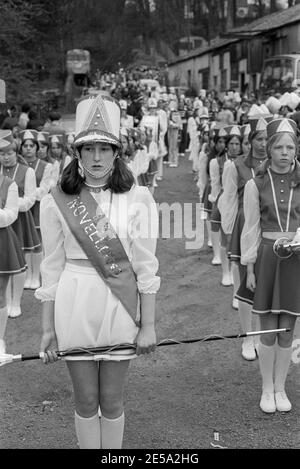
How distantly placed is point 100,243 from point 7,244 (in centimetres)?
250

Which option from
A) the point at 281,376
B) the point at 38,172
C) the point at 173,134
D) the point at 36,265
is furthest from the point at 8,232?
the point at 173,134

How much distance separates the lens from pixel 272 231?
157 inches

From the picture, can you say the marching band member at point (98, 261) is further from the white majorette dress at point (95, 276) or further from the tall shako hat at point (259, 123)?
the tall shako hat at point (259, 123)

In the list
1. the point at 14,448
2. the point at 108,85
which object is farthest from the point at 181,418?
the point at 108,85

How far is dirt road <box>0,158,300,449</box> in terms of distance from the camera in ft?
12.4

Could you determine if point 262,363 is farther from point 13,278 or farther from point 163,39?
point 163,39

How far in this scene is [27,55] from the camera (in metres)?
19.8

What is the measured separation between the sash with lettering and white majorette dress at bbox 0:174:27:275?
2.03 meters

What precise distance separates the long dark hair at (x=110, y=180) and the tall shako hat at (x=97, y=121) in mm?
64

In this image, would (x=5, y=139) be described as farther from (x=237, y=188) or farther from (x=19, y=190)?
(x=237, y=188)

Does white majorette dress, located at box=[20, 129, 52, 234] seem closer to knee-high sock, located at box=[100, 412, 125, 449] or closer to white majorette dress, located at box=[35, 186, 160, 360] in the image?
white majorette dress, located at box=[35, 186, 160, 360]

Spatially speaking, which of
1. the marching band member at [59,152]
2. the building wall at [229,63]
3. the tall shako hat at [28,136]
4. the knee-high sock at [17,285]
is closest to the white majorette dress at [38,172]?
the tall shako hat at [28,136]
